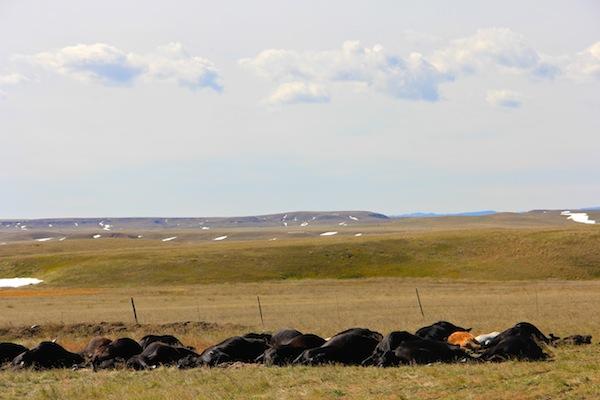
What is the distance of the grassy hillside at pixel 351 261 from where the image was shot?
66.9m

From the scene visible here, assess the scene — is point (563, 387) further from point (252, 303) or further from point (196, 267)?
point (196, 267)

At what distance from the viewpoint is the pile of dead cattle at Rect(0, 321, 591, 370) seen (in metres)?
15.5

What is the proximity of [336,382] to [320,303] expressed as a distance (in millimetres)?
26192

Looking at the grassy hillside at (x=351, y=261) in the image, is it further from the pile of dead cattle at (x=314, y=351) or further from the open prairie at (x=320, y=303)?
the pile of dead cattle at (x=314, y=351)

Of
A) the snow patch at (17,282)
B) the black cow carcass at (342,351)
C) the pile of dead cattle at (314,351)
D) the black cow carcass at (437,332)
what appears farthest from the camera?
the snow patch at (17,282)

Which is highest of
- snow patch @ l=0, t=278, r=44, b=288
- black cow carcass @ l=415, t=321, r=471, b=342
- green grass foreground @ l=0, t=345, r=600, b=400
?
green grass foreground @ l=0, t=345, r=600, b=400

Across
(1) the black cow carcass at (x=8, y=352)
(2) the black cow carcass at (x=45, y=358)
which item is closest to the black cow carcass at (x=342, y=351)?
(2) the black cow carcass at (x=45, y=358)

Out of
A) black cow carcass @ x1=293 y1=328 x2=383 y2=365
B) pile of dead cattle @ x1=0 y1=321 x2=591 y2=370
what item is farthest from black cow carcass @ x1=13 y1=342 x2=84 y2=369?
black cow carcass @ x1=293 y1=328 x2=383 y2=365

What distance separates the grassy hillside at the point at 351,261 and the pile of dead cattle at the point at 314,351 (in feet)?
155

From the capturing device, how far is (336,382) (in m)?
13.8

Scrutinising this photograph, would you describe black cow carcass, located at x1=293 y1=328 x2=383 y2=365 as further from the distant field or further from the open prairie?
the open prairie

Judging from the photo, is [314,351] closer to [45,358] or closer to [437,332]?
[437,332]

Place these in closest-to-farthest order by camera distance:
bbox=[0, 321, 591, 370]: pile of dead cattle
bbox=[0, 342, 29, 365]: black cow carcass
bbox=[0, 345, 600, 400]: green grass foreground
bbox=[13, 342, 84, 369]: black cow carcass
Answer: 1. bbox=[0, 345, 600, 400]: green grass foreground
2. bbox=[0, 321, 591, 370]: pile of dead cattle
3. bbox=[13, 342, 84, 369]: black cow carcass
4. bbox=[0, 342, 29, 365]: black cow carcass

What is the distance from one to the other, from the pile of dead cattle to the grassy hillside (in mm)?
47272
